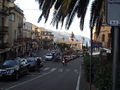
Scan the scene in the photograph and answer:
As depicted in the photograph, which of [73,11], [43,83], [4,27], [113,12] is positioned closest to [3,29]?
[4,27]

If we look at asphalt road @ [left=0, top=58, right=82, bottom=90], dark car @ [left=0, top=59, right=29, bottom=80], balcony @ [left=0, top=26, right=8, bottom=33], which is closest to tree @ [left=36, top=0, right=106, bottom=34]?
asphalt road @ [left=0, top=58, right=82, bottom=90]

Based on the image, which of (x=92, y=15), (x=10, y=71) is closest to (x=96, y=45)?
(x=92, y=15)

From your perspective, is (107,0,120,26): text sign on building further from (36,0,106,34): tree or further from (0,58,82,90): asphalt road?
(0,58,82,90): asphalt road

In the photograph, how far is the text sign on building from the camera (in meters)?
4.01

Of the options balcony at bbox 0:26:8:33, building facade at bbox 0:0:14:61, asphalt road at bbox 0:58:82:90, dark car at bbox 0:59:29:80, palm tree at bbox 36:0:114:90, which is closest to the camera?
palm tree at bbox 36:0:114:90

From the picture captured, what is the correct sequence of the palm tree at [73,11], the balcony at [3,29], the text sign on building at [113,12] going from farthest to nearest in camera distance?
the balcony at [3,29] < the palm tree at [73,11] < the text sign on building at [113,12]

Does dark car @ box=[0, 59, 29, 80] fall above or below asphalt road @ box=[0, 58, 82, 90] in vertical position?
above

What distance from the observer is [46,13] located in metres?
11.3

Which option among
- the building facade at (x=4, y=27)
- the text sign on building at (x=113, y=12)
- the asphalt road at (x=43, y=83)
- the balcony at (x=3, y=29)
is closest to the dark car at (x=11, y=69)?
the asphalt road at (x=43, y=83)

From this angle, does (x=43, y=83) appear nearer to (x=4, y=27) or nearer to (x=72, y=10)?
(x=72, y=10)

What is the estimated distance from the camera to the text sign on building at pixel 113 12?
13.1 ft

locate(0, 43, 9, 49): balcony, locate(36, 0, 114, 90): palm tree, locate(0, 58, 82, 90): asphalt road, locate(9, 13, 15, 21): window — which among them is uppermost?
locate(9, 13, 15, 21): window

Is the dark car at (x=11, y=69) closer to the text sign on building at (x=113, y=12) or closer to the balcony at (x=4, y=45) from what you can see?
the text sign on building at (x=113, y=12)

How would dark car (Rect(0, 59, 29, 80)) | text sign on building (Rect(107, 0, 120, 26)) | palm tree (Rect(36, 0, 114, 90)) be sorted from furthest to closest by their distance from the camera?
dark car (Rect(0, 59, 29, 80)) → palm tree (Rect(36, 0, 114, 90)) → text sign on building (Rect(107, 0, 120, 26))
